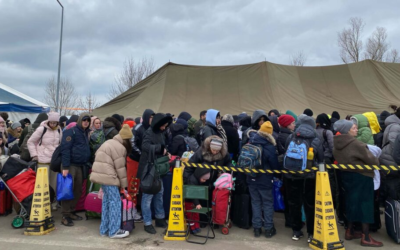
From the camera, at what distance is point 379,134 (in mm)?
6281

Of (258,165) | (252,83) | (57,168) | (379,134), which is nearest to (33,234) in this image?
(57,168)

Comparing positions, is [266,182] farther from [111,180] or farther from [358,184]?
[111,180]

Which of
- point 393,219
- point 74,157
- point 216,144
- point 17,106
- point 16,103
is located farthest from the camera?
point 16,103

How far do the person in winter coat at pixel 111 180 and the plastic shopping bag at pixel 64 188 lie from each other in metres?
0.84

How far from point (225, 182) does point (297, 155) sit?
4.29ft

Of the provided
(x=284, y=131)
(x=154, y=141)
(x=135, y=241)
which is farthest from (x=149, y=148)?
(x=284, y=131)

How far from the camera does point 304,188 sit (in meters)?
4.85

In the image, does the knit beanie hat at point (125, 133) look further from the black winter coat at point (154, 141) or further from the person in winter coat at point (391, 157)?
the person in winter coat at point (391, 157)

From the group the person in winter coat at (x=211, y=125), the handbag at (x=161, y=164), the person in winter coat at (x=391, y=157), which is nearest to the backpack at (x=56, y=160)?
the handbag at (x=161, y=164)

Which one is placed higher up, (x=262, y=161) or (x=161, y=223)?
(x=262, y=161)

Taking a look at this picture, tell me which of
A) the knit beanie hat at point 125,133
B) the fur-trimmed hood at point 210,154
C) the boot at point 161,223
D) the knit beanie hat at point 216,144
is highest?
the knit beanie hat at point 125,133

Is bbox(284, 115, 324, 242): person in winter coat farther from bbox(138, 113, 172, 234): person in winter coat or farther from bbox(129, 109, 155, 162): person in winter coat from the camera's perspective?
bbox(129, 109, 155, 162): person in winter coat

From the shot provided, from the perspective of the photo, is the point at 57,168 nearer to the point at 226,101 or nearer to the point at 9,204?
the point at 9,204

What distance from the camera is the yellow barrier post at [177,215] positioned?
480 cm
